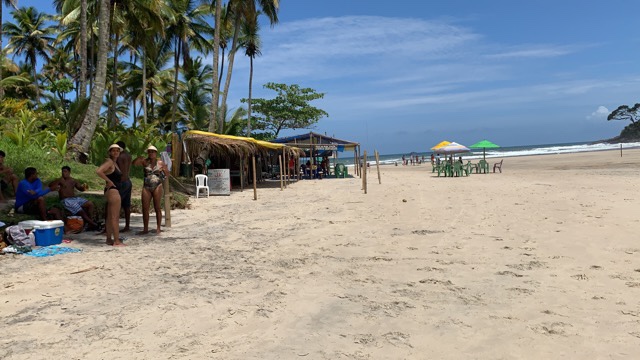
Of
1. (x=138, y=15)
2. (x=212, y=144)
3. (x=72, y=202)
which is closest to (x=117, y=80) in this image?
(x=138, y=15)

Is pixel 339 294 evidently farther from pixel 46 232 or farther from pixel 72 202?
pixel 72 202

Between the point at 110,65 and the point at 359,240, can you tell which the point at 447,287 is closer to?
the point at 359,240

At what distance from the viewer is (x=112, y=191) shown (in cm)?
583

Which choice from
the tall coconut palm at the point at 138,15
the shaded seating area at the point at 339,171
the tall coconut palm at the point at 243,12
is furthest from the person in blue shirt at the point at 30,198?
the shaded seating area at the point at 339,171

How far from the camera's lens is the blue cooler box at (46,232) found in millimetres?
5754

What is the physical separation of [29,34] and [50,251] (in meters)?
31.6

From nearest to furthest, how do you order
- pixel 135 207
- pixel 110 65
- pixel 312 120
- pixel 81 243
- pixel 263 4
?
pixel 81 243
pixel 135 207
pixel 263 4
pixel 110 65
pixel 312 120

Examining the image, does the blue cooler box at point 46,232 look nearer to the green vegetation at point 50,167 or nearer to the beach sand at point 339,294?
the beach sand at point 339,294

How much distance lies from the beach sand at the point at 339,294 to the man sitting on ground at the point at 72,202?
1.83ft

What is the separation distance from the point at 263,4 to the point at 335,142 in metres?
7.85

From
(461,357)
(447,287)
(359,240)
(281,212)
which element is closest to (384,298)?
(447,287)

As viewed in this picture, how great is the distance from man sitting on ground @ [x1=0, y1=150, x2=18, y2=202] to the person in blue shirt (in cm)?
103

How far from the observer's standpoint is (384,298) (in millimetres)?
3730

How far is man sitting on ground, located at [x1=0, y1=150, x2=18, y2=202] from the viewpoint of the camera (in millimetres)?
7336
